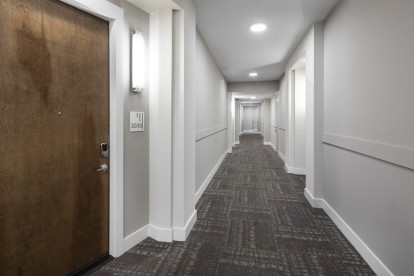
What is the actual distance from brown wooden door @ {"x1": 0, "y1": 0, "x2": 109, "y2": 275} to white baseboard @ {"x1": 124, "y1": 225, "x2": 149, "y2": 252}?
0.20m

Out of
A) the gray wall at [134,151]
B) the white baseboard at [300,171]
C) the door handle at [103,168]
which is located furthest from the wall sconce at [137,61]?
the white baseboard at [300,171]

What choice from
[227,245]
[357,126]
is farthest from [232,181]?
[357,126]

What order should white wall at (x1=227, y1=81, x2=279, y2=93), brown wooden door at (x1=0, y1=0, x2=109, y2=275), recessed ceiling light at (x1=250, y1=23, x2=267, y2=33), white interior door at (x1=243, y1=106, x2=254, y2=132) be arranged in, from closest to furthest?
brown wooden door at (x1=0, y1=0, x2=109, y2=275)
recessed ceiling light at (x1=250, y1=23, x2=267, y2=33)
white wall at (x1=227, y1=81, x2=279, y2=93)
white interior door at (x1=243, y1=106, x2=254, y2=132)

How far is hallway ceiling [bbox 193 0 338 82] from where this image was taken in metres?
2.52

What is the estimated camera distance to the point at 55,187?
148 centimetres

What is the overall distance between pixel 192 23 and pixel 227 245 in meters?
2.29

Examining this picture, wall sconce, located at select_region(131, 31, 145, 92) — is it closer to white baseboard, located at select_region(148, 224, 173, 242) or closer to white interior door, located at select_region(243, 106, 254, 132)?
white baseboard, located at select_region(148, 224, 173, 242)

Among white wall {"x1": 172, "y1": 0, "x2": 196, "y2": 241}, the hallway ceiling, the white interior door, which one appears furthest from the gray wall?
the white interior door

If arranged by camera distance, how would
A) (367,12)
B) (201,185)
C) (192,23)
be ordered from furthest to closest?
1. (201,185)
2. (192,23)
3. (367,12)

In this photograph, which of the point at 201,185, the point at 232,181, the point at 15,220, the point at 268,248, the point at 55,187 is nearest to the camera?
the point at 15,220

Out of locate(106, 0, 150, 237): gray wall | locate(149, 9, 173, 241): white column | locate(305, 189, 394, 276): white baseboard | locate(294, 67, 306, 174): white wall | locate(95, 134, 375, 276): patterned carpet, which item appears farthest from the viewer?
locate(294, 67, 306, 174): white wall

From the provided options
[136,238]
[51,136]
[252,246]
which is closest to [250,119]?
[252,246]

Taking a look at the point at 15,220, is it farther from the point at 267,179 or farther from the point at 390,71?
the point at 267,179

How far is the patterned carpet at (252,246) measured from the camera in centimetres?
174
